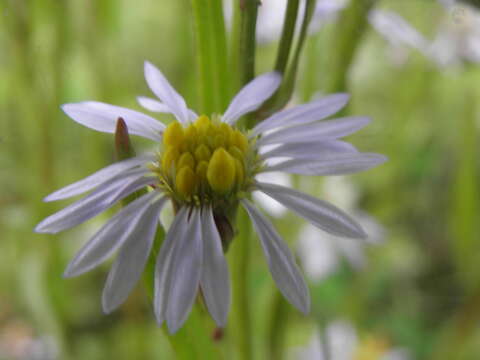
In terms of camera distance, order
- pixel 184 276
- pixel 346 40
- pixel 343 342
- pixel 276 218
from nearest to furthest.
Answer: pixel 184 276 < pixel 346 40 < pixel 276 218 < pixel 343 342

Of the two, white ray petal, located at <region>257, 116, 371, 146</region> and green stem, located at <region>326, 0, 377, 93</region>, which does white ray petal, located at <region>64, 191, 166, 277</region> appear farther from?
green stem, located at <region>326, 0, 377, 93</region>

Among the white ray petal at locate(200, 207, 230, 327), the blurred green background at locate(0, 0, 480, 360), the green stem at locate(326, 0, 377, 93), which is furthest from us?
the blurred green background at locate(0, 0, 480, 360)

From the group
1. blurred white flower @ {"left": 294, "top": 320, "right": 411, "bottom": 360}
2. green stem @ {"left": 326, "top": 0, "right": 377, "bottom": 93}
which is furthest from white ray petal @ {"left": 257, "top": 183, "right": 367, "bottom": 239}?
blurred white flower @ {"left": 294, "top": 320, "right": 411, "bottom": 360}

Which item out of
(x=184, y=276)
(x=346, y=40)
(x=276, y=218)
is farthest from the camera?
(x=276, y=218)

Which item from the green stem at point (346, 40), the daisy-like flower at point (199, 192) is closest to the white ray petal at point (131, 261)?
the daisy-like flower at point (199, 192)

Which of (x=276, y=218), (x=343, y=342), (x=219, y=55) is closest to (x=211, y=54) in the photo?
(x=219, y=55)

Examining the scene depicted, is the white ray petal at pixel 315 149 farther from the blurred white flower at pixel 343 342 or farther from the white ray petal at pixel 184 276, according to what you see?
the blurred white flower at pixel 343 342

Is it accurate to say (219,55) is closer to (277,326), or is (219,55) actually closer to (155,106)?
(155,106)
